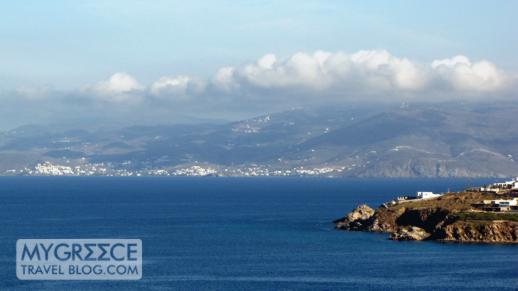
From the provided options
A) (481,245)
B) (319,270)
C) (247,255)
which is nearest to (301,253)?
(247,255)

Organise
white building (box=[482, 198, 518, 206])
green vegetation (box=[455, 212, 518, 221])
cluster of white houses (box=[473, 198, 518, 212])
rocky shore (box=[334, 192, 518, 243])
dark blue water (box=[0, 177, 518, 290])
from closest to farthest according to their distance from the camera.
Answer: dark blue water (box=[0, 177, 518, 290]), rocky shore (box=[334, 192, 518, 243]), green vegetation (box=[455, 212, 518, 221]), cluster of white houses (box=[473, 198, 518, 212]), white building (box=[482, 198, 518, 206])

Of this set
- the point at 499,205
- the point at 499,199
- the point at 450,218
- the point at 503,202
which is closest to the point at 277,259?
the point at 450,218

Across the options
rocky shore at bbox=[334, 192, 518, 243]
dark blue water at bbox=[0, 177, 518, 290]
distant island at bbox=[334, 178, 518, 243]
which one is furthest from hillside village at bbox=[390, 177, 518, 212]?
dark blue water at bbox=[0, 177, 518, 290]

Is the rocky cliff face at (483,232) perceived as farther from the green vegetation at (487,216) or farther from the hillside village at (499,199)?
the hillside village at (499,199)

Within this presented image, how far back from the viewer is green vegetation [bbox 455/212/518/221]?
150 metres

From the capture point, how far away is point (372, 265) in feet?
398

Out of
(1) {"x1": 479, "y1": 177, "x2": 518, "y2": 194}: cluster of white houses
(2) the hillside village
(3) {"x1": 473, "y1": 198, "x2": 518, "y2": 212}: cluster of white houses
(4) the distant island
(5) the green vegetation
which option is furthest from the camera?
(1) {"x1": 479, "y1": 177, "x2": 518, "y2": 194}: cluster of white houses

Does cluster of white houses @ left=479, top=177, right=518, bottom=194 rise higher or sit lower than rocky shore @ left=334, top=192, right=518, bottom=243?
higher

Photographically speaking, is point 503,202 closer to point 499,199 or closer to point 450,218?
point 499,199

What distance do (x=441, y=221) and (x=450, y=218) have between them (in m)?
2.02

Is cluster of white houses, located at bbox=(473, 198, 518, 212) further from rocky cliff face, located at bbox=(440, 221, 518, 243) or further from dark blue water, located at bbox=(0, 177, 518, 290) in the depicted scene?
dark blue water, located at bbox=(0, 177, 518, 290)

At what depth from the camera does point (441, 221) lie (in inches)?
6078

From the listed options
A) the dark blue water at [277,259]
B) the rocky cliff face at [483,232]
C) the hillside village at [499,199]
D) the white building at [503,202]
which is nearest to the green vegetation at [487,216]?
the rocky cliff face at [483,232]

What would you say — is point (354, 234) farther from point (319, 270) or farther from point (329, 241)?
point (319, 270)
